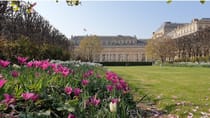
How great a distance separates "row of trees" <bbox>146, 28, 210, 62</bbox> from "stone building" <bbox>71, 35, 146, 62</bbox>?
38046mm

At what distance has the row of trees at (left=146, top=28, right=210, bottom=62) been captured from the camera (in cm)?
5303

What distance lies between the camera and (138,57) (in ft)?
376

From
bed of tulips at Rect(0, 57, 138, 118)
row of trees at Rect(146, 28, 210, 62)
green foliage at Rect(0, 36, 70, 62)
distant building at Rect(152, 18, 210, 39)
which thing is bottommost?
bed of tulips at Rect(0, 57, 138, 118)

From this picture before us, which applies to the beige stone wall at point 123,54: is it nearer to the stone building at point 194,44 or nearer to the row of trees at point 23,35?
the stone building at point 194,44

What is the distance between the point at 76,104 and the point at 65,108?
104 mm

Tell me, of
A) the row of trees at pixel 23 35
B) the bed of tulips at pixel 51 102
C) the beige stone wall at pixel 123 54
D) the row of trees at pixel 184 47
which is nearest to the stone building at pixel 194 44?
the row of trees at pixel 184 47

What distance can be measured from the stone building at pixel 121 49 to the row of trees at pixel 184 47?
38046 millimetres

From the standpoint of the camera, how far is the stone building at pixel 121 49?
113250 millimetres

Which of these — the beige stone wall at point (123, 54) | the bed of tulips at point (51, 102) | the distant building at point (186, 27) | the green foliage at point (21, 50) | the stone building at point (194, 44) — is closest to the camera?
the bed of tulips at point (51, 102)

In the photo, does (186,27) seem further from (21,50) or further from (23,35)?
(21,50)

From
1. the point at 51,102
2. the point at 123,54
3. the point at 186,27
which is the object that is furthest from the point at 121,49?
the point at 51,102

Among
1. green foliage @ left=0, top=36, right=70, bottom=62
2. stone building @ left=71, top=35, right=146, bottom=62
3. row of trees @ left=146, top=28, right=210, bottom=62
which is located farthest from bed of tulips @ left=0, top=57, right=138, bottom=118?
stone building @ left=71, top=35, right=146, bottom=62

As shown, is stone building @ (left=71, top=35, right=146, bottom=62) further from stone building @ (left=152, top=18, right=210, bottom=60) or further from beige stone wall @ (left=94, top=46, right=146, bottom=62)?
stone building @ (left=152, top=18, right=210, bottom=60)

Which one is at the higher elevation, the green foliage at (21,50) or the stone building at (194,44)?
the stone building at (194,44)
